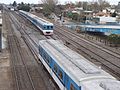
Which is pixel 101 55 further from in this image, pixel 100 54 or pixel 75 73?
pixel 75 73

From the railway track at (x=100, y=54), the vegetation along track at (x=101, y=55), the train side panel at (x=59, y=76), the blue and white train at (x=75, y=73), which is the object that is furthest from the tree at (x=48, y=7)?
the blue and white train at (x=75, y=73)

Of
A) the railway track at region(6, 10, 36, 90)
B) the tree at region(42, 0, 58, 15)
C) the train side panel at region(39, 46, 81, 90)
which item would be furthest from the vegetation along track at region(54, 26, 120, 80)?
the tree at region(42, 0, 58, 15)

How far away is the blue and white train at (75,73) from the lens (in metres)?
12.8

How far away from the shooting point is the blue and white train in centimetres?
1275

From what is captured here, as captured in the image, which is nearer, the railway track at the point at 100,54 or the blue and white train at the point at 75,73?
the blue and white train at the point at 75,73

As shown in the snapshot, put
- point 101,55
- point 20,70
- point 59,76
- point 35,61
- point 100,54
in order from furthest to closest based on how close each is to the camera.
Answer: point 100,54
point 101,55
point 35,61
point 20,70
point 59,76

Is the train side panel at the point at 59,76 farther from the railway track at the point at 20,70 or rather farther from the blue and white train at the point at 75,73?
the railway track at the point at 20,70

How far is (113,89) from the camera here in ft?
37.9

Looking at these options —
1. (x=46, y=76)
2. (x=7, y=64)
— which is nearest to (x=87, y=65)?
(x=46, y=76)

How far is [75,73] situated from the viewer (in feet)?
48.8

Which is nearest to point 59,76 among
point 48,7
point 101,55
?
point 101,55

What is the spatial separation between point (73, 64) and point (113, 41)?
27749mm

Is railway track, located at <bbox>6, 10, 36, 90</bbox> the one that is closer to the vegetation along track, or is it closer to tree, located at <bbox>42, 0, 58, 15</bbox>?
the vegetation along track

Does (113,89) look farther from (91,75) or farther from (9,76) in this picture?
(9,76)
